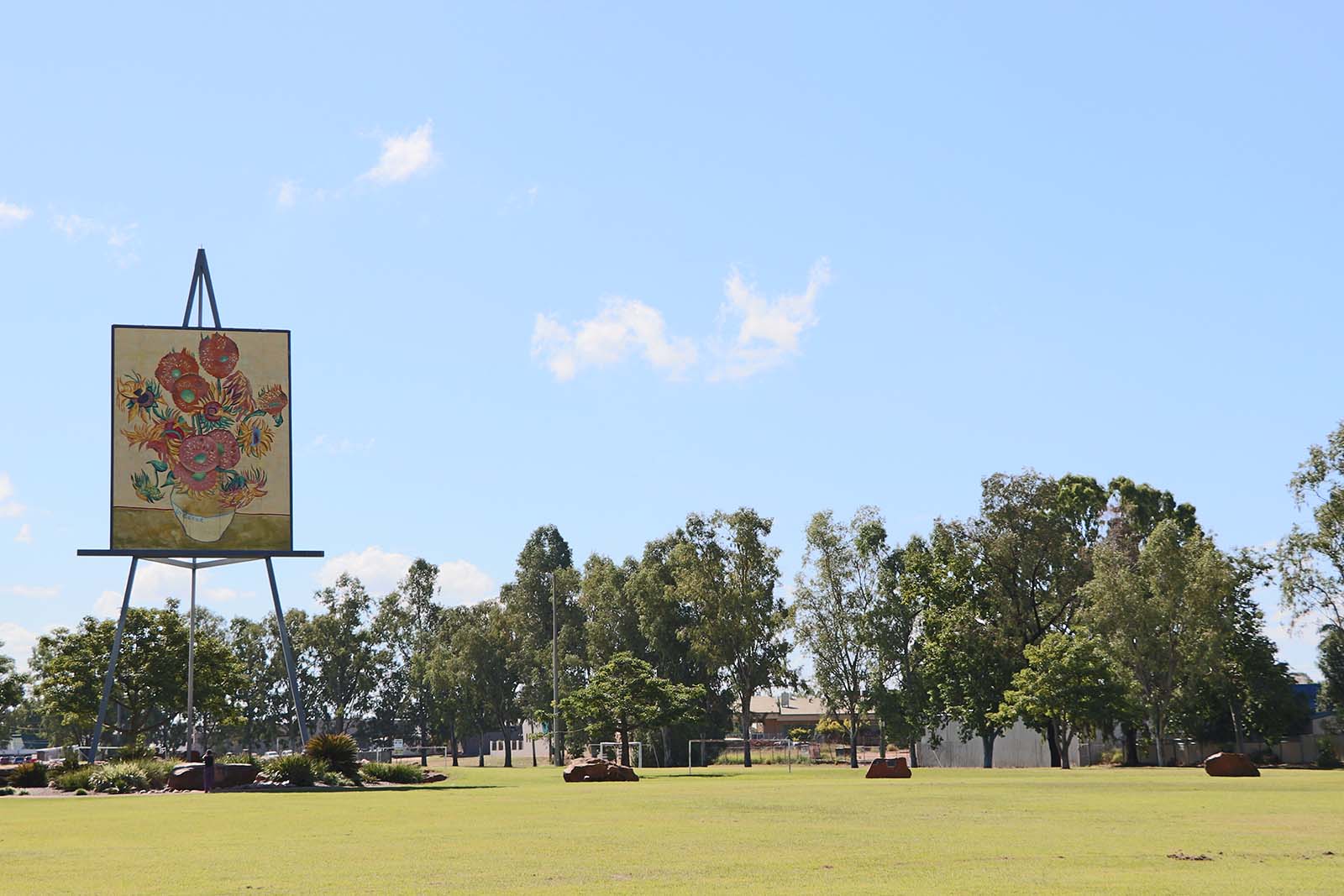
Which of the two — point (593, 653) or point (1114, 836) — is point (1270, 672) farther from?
point (1114, 836)

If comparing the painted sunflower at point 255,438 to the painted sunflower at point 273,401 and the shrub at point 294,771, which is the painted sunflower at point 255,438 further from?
the shrub at point 294,771

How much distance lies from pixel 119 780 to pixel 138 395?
17.8m

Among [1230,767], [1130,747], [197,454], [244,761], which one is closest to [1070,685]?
[1130,747]

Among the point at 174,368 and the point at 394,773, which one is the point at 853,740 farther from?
the point at 174,368

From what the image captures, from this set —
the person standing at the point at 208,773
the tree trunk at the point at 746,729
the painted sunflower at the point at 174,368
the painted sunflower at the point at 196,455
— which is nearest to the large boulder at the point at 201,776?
the person standing at the point at 208,773

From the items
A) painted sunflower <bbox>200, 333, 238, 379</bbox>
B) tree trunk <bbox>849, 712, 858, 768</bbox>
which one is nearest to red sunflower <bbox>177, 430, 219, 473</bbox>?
painted sunflower <bbox>200, 333, 238, 379</bbox>

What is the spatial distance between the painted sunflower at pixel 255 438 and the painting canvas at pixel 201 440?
0.04 meters

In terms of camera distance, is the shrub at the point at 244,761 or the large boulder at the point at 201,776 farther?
the shrub at the point at 244,761

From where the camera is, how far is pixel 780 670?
Answer: 3565 inches

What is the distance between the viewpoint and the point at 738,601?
88500mm

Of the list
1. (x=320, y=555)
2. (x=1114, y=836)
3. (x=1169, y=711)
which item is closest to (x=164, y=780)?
(x=320, y=555)

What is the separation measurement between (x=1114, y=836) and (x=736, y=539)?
72149 mm

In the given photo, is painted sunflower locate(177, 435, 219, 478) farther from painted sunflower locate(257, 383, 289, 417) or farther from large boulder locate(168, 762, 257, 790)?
large boulder locate(168, 762, 257, 790)

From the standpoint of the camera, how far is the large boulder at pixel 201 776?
41.2 meters
